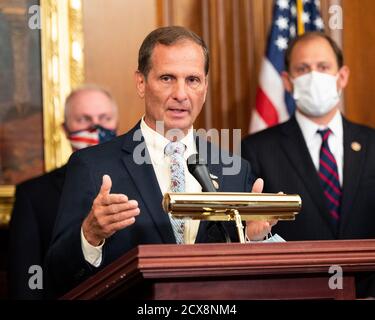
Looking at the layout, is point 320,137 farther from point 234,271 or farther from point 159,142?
point 234,271

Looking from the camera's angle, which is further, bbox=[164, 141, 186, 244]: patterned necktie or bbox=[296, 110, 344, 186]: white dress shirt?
bbox=[296, 110, 344, 186]: white dress shirt

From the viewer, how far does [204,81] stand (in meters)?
3.95

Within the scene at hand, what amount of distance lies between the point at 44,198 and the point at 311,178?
55.8 inches

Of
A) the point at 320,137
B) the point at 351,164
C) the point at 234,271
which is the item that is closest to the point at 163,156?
the point at 234,271

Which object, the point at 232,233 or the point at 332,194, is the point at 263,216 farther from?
the point at 332,194

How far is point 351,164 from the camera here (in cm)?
567

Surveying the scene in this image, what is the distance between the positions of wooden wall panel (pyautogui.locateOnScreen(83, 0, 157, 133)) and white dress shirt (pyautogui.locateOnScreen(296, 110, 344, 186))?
1330 mm

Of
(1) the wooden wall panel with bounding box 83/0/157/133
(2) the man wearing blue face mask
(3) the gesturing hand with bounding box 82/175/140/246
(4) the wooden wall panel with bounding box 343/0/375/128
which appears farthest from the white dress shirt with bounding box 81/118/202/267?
(4) the wooden wall panel with bounding box 343/0/375/128

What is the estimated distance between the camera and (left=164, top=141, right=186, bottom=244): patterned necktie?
378 cm

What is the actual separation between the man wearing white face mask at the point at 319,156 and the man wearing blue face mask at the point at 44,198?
0.82 metres

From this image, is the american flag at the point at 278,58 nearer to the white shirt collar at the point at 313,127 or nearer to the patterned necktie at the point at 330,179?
the white shirt collar at the point at 313,127

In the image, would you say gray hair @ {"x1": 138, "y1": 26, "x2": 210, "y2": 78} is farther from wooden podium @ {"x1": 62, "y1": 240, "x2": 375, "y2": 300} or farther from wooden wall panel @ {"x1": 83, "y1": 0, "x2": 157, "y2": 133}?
wooden wall panel @ {"x1": 83, "y1": 0, "x2": 157, "y2": 133}

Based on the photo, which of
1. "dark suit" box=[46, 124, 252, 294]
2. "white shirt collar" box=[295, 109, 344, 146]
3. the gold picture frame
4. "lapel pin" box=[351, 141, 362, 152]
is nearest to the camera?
"dark suit" box=[46, 124, 252, 294]

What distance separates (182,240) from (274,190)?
1848 millimetres
